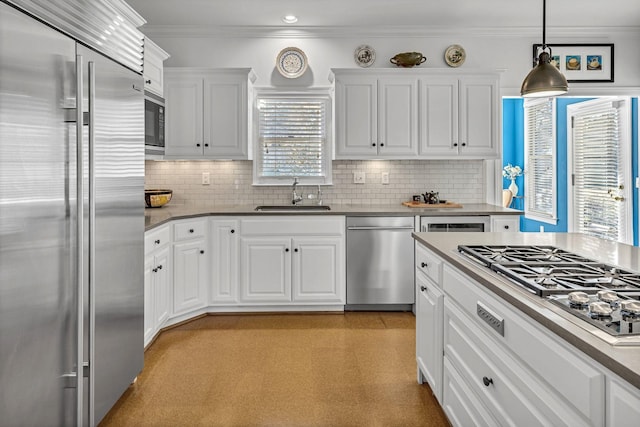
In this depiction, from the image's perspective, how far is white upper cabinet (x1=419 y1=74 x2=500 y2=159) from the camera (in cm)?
450

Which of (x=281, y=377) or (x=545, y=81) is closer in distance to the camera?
(x=545, y=81)

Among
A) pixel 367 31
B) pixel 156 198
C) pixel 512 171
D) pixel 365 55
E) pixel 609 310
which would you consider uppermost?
pixel 367 31

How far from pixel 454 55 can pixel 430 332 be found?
10.6ft

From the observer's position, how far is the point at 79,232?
188cm

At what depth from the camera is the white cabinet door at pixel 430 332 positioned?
231 cm

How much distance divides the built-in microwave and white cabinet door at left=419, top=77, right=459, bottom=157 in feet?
7.66

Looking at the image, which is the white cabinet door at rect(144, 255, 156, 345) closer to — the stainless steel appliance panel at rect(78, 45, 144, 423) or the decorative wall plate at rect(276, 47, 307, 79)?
the stainless steel appliance panel at rect(78, 45, 144, 423)

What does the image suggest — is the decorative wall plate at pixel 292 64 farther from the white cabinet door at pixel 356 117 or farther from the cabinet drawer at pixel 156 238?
the cabinet drawer at pixel 156 238

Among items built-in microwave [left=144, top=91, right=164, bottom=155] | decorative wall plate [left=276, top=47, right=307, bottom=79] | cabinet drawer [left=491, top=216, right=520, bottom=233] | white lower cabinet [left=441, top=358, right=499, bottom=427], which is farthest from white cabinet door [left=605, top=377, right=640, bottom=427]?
decorative wall plate [left=276, top=47, right=307, bottom=79]

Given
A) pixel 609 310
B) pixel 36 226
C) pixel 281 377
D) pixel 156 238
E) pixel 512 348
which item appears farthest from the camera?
pixel 156 238

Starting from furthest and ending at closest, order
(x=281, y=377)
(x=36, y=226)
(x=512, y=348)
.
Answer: (x=281, y=377), (x=36, y=226), (x=512, y=348)

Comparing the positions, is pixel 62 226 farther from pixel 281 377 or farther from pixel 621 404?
pixel 621 404

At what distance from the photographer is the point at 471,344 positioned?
187cm

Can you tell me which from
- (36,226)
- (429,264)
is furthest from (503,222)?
(36,226)
